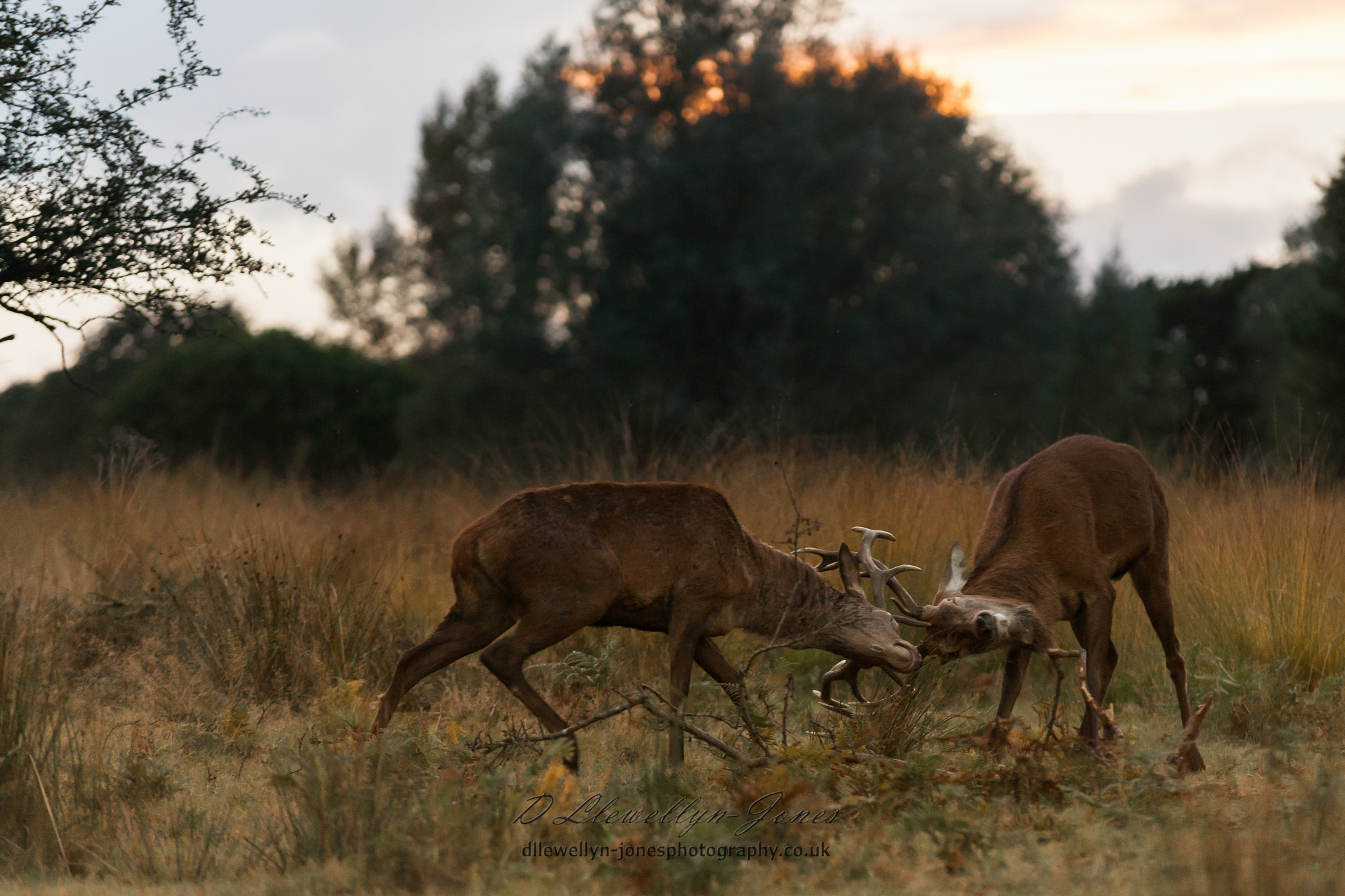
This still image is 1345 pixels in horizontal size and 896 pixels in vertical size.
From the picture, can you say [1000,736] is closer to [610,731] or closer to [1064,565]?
[1064,565]

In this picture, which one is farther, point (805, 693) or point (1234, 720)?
point (805, 693)

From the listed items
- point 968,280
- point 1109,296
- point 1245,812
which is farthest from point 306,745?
point 1109,296

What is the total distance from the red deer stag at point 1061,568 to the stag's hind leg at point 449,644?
1.72 meters

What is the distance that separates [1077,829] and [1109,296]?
3348 cm

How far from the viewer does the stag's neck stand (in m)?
6.68

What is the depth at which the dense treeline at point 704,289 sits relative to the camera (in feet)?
86.5

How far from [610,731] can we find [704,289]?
20948 millimetres

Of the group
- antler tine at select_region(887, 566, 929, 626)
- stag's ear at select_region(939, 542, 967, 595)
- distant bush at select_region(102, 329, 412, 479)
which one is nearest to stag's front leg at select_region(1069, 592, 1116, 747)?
stag's ear at select_region(939, 542, 967, 595)

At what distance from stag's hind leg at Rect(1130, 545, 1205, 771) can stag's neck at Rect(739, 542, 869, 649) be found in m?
1.63

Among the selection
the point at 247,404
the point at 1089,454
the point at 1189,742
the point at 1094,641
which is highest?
the point at 247,404

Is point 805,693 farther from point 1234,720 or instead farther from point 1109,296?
point 1109,296

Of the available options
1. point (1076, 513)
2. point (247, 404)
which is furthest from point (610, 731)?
point (247, 404)

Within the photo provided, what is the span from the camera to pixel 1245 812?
5.19m

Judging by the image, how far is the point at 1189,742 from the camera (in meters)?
5.29
